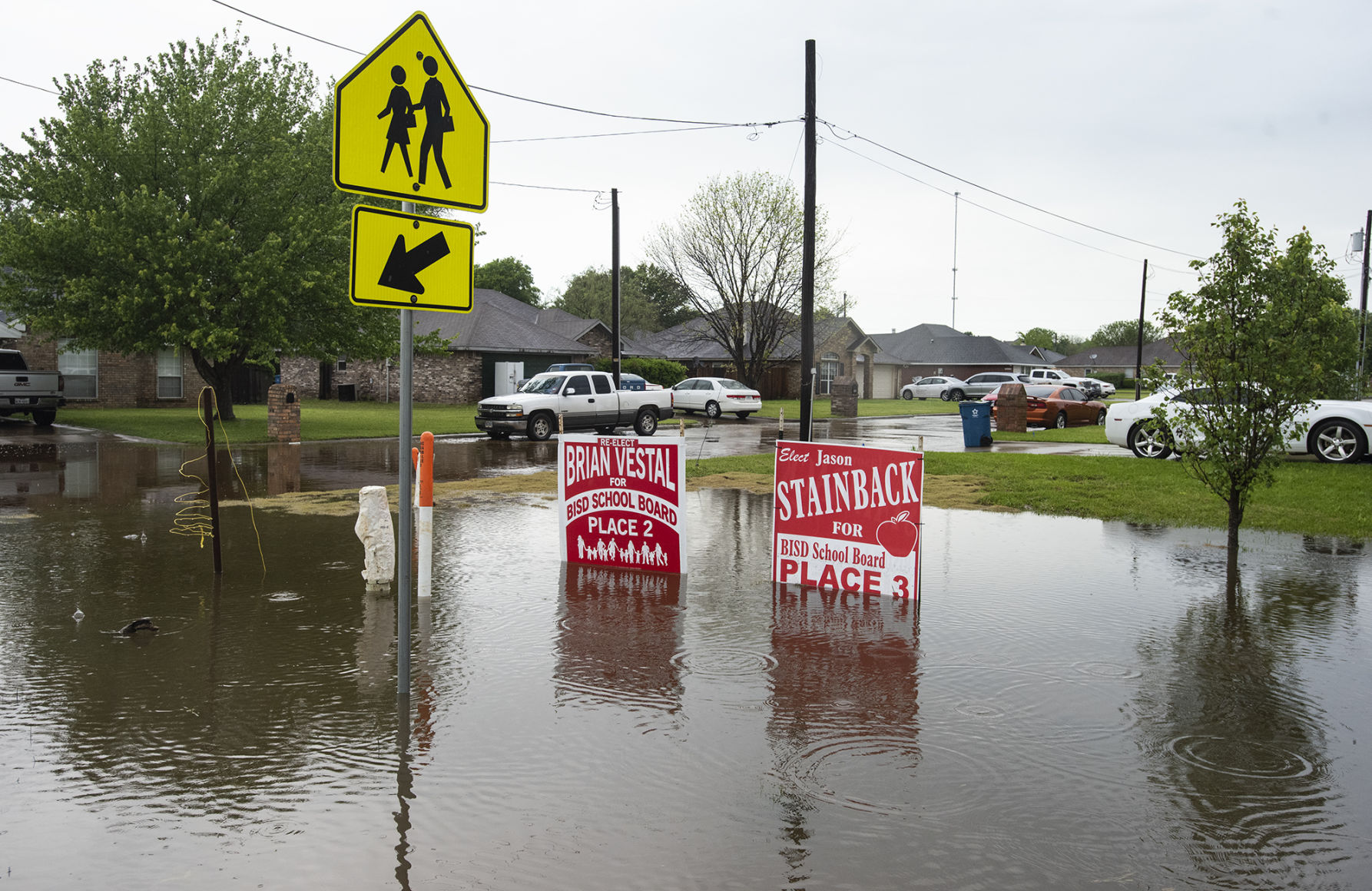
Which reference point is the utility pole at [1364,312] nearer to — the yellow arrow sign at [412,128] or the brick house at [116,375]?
the yellow arrow sign at [412,128]

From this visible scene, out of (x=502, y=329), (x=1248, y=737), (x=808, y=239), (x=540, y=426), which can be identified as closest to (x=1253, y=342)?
(x=1248, y=737)

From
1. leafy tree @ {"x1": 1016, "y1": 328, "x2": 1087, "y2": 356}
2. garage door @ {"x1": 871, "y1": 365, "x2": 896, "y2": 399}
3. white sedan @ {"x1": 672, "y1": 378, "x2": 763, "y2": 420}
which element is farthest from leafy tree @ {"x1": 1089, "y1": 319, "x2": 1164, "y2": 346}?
white sedan @ {"x1": 672, "y1": 378, "x2": 763, "y2": 420}

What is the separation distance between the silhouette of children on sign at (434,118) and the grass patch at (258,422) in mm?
15385

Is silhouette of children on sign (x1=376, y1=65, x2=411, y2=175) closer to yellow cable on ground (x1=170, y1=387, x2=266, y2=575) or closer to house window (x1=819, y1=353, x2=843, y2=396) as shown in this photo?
yellow cable on ground (x1=170, y1=387, x2=266, y2=575)

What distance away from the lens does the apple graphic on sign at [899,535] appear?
8.12 meters

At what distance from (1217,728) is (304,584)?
6.60m

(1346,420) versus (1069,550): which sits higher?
(1346,420)

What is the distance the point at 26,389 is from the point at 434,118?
86.8ft

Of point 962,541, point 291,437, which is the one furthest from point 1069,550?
point 291,437

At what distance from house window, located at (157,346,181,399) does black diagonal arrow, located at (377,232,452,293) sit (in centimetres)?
3594

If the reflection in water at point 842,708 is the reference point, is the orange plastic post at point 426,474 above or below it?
above

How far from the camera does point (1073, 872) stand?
3625 mm

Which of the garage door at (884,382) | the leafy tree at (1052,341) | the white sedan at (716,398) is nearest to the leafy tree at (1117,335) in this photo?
the leafy tree at (1052,341)

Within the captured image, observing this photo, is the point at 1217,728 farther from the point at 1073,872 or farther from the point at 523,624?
the point at 523,624
